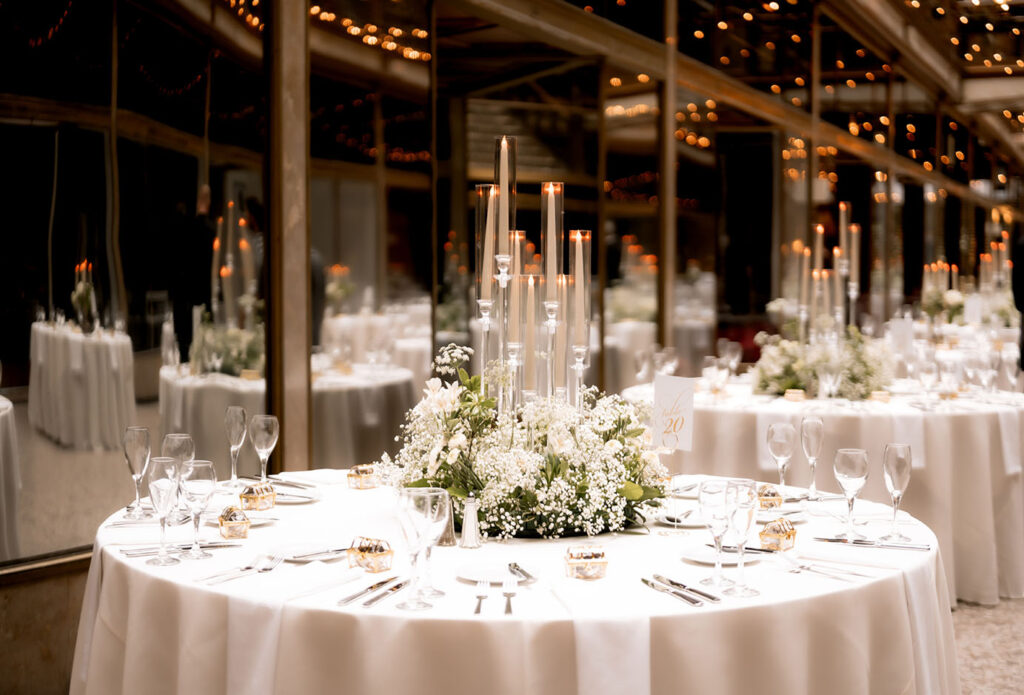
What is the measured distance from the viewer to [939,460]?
460cm

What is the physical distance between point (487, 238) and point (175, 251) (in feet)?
6.86

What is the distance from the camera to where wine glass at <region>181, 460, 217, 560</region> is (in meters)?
2.20

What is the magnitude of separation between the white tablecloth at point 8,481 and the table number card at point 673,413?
2260 mm

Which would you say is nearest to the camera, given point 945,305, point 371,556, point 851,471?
point 371,556

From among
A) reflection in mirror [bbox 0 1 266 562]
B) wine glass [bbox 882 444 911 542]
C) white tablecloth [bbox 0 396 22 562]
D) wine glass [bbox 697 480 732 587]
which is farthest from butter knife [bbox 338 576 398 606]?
white tablecloth [bbox 0 396 22 562]

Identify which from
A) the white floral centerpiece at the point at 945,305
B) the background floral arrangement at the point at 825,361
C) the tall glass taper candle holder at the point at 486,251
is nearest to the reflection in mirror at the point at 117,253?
the tall glass taper candle holder at the point at 486,251

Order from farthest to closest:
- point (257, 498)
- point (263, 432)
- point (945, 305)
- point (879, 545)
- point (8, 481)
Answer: point (945, 305)
point (8, 481)
point (263, 432)
point (257, 498)
point (879, 545)

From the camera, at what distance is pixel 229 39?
4.25 m

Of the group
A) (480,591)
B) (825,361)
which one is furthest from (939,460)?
(480,591)

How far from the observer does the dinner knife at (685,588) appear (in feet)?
6.25

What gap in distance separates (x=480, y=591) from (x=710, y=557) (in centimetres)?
53

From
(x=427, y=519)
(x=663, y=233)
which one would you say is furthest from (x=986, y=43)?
(x=427, y=519)

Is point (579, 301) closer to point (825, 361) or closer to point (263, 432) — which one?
point (263, 432)

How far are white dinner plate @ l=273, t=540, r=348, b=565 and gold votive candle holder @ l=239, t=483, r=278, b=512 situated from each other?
426 millimetres
